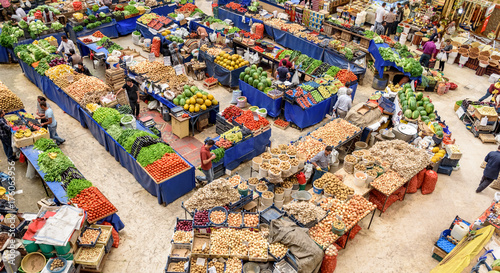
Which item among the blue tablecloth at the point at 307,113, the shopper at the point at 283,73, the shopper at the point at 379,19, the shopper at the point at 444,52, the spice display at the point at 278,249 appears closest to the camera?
the spice display at the point at 278,249

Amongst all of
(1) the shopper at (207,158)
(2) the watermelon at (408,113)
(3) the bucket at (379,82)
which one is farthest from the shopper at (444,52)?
(1) the shopper at (207,158)

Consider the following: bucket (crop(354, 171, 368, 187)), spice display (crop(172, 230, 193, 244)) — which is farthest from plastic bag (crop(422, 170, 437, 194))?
spice display (crop(172, 230, 193, 244))

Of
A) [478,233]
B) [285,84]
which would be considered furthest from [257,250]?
[285,84]

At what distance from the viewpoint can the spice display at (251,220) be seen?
28.5 ft

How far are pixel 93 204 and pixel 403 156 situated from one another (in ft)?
30.0

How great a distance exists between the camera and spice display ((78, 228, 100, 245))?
8.68m

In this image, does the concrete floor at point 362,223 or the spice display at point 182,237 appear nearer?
the spice display at point 182,237

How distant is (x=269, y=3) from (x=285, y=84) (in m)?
11.9

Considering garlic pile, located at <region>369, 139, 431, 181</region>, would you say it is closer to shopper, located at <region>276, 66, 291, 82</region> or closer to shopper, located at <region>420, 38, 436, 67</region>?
shopper, located at <region>276, 66, 291, 82</region>

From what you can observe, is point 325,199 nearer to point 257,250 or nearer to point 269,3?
point 257,250

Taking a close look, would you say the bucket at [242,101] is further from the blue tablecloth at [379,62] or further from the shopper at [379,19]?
the shopper at [379,19]

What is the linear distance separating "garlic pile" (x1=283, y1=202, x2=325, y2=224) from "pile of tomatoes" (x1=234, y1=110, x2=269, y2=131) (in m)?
3.99

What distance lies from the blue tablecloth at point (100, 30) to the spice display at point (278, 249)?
17853 mm

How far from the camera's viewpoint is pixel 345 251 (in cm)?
981
